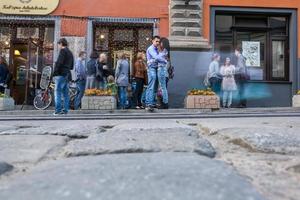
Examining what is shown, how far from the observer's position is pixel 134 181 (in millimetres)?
1495

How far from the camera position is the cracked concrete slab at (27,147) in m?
2.15

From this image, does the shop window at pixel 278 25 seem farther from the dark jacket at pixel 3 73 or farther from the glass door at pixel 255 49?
the dark jacket at pixel 3 73

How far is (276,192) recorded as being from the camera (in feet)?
5.01

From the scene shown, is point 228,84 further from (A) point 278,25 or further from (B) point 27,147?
(B) point 27,147

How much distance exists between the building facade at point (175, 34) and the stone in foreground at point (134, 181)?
Result: 1485cm

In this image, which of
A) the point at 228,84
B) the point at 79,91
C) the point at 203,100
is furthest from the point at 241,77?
the point at 79,91

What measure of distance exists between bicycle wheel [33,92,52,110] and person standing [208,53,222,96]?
4.90 metres

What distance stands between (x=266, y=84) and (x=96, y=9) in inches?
242

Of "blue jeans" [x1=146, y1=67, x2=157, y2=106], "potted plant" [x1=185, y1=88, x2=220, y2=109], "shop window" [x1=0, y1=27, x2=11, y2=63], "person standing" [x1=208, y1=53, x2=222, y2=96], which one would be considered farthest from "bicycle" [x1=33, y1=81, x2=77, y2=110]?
"person standing" [x1=208, y1=53, x2=222, y2=96]

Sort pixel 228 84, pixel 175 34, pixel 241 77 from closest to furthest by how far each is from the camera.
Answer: pixel 228 84, pixel 241 77, pixel 175 34

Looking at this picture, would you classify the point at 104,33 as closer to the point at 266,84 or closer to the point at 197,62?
the point at 197,62

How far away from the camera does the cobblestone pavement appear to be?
1.41m

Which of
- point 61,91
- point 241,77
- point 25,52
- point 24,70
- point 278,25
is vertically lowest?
point 61,91

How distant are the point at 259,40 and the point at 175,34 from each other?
3.03 m
